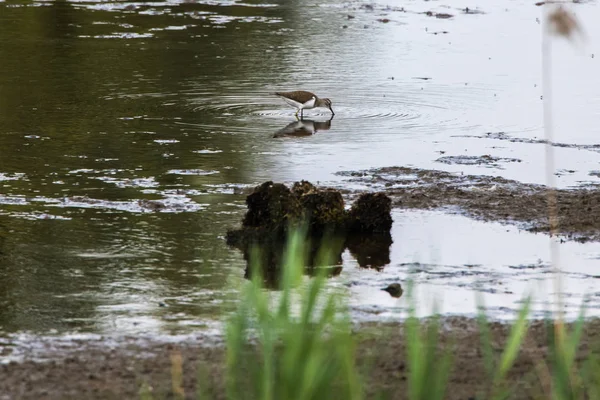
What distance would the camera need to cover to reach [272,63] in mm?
24906

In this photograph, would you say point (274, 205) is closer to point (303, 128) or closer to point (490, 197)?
point (490, 197)

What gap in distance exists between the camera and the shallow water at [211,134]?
1031 cm

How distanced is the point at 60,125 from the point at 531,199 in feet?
24.8

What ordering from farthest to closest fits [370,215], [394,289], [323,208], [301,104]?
[301,104]
[370,215]
[323,208]
[394,289]

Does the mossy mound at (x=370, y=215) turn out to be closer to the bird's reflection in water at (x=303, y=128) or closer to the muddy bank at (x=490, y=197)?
the muddy bank at (x=490, y=197)

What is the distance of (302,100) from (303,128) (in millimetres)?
529

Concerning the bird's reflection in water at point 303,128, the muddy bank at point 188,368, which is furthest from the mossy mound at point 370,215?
the bird's reflection in water at point 303,128

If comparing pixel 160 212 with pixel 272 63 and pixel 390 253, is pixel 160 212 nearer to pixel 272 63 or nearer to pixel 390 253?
pixel 390 253

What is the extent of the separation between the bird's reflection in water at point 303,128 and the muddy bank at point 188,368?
925 centimetres

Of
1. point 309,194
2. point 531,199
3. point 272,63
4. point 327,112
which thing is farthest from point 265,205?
point 272,63

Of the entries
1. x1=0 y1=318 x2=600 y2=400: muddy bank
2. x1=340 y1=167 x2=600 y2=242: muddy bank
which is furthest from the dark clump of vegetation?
x1=0 y1=318 x2=600 y2=400: muddy bank

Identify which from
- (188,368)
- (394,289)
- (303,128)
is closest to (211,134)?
(303,128)

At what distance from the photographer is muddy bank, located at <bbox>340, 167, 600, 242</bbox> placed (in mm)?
12430

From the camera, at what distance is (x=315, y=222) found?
11.8 m
